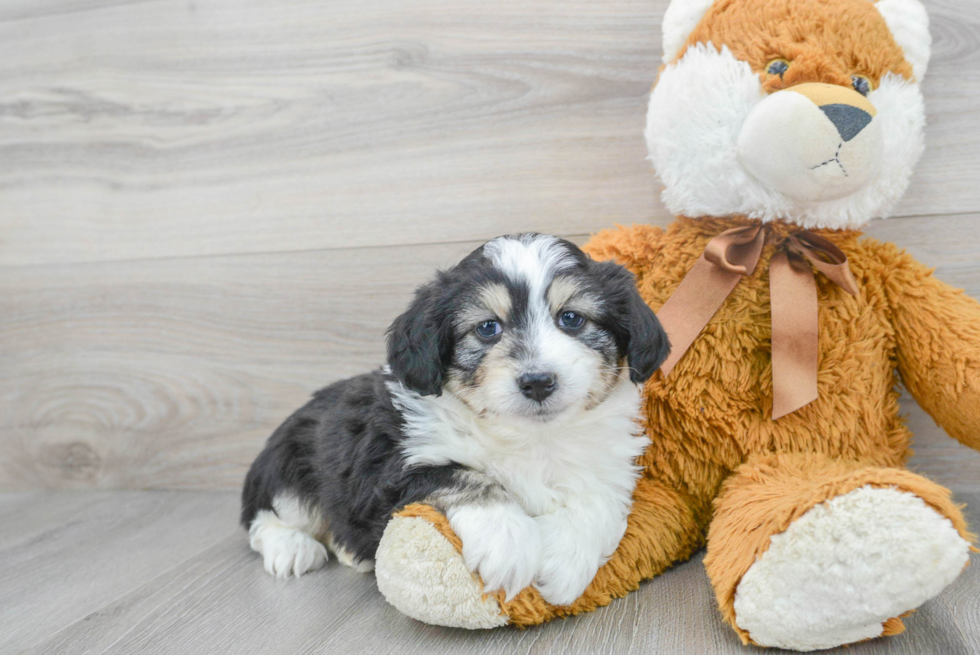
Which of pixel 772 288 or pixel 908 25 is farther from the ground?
pixel 908 25

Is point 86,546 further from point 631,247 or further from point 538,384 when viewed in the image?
point 631,247

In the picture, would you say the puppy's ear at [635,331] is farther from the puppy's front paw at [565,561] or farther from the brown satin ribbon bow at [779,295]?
Answer: the puppy's front paw at [565,561]

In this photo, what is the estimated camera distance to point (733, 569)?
124cm

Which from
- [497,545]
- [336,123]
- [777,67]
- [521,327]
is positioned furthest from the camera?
[336,123]

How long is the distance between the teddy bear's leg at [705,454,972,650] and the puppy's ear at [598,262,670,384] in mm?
329

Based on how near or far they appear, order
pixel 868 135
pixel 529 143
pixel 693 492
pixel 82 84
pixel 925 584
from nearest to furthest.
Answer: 1. pixel 925 584
2. pixel 868 135
3. pixel 693 492
4. pixel 529 143
5. pixel 82 84

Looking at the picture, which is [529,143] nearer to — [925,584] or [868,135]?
[868,135]

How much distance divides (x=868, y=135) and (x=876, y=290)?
0.37 meters

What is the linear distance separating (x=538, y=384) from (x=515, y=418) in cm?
9

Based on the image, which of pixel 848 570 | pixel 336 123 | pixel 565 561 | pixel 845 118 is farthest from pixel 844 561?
pixel 336 123

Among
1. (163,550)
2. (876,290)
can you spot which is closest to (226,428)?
(163,550)

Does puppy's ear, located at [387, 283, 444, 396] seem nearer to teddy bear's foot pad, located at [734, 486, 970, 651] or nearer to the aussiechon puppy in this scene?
the aussiechon puppy

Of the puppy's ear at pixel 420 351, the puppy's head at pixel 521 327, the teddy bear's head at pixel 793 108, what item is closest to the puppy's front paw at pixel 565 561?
the puppy's head at pixel 521 327

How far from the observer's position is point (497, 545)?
1.23 meters
